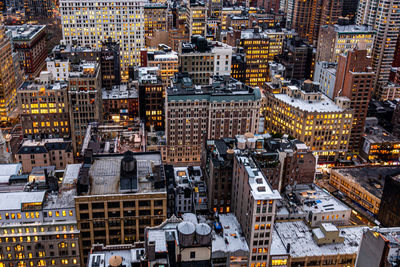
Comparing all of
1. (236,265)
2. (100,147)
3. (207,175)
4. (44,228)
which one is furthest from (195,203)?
(44,228)

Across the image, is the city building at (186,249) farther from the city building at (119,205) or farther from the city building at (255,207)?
the city building at (255,207)

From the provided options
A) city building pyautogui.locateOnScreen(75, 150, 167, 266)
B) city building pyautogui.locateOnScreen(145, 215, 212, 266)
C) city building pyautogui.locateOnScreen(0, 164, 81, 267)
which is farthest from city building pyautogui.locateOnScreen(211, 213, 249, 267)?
city building pyautogui.locateOnScreen(0, 164, 81, 267)

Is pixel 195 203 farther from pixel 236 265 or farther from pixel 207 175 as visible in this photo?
pixel 236 265

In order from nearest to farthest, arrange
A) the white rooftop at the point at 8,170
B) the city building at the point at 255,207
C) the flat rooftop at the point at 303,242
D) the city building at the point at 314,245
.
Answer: the city building at the point at 255,207 < the city building at the point at 314,245 < the flat rooftop at the point at 303,242 < the white rooftop at the point at 8,170

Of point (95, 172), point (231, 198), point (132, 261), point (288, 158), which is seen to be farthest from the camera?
point (288, 158)

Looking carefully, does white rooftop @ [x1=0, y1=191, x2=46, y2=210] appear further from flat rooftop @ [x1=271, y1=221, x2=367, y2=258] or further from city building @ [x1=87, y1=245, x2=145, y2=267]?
flat rooftop @ [x1=271, y1=221, x2=367, y2=258]

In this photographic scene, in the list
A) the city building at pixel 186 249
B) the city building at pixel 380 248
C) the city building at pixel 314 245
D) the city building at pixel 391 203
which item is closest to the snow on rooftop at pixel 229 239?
the city building at pixel 314 245
